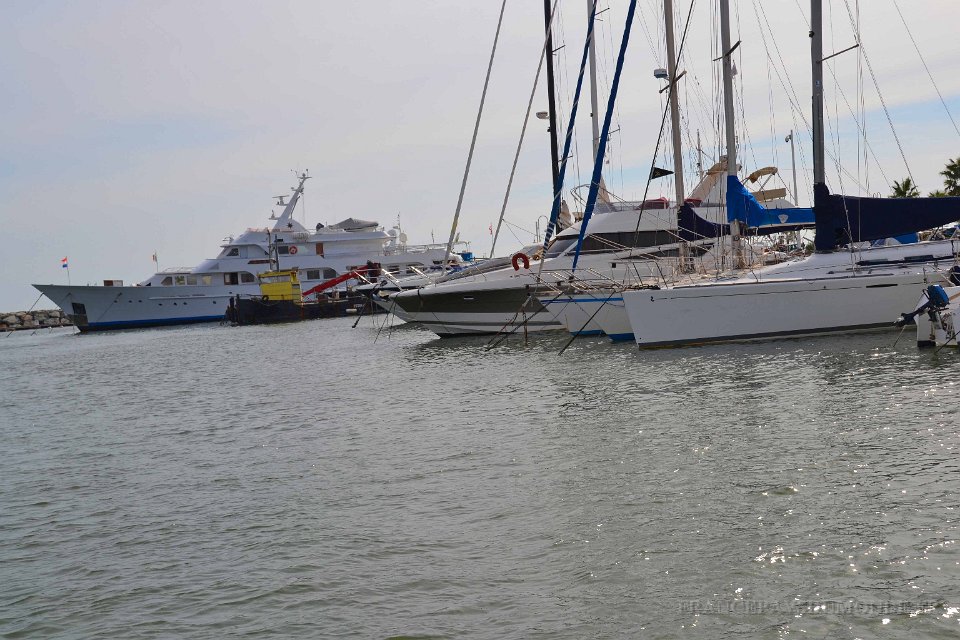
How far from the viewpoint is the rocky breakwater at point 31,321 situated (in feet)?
356

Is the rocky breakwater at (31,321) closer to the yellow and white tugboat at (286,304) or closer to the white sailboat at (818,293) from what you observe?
the yellow and white tugboat at (286,304)

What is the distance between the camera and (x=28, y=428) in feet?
64.3

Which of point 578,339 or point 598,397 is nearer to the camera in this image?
point 598,397

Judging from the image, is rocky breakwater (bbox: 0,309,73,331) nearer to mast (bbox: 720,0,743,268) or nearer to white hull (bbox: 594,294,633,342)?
white hull (bbox: 594,294,633,342)

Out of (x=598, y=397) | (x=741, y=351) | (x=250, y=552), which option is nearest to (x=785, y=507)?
(x=250, y=552)

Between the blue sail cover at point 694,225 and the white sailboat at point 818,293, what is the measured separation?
21.2 ft

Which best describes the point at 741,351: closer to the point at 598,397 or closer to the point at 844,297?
the point at 844,297

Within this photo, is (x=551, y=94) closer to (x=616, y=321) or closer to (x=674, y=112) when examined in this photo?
(x=674, y=112)

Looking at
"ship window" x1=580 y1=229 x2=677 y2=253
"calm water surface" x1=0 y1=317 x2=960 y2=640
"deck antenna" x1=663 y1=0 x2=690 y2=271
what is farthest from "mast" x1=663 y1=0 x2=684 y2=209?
"calm water surface" x1=0 y1=317 x2=960 y2=640

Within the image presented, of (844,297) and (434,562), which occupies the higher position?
(844,297)

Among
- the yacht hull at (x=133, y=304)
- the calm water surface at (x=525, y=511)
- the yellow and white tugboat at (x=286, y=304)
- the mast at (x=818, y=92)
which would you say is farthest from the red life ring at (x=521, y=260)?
the yacht hull at (x=133, y=304)

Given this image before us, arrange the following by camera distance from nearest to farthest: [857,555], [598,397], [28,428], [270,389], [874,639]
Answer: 1. [874,639]
2. [857,555]
3. [598,397]
4. [28,428]
5. [270,389]

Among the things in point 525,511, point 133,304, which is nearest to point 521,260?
point 525,511

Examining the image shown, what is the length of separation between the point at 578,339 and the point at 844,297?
321 inches
